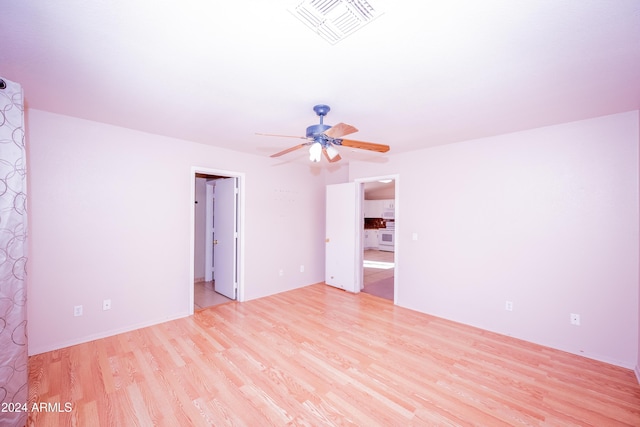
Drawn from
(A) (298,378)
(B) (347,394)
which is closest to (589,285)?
(B) (347,394)

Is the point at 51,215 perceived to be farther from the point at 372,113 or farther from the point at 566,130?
the point at 566,130

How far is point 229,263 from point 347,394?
10.1 feet

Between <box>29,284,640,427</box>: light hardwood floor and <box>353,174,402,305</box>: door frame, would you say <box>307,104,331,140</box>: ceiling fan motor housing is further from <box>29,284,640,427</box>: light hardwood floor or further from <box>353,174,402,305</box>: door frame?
<box>353,174,402,305</box>: door frame

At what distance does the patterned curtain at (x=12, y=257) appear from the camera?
1718mm

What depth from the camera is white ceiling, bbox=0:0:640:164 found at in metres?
1.35

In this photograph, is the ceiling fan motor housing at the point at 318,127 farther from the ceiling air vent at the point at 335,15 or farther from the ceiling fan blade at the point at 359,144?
the ceiling air vent at the point at 335,15

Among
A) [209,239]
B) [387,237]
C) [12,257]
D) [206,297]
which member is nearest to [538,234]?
[12,257]

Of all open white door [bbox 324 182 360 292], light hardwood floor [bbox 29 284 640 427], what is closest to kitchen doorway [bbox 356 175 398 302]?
open white door [bbox 324 182 360 292]

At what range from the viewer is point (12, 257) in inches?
69.8

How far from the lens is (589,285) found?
9.03 ft

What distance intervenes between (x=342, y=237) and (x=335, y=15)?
4077mm

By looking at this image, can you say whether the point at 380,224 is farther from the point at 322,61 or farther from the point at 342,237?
the point at 322,61

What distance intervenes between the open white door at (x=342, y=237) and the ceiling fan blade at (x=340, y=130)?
2812 millimetres

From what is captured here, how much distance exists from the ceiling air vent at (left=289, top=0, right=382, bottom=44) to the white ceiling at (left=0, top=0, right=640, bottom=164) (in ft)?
0.20
